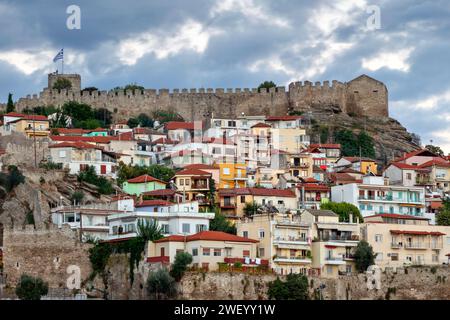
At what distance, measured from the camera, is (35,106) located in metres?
126

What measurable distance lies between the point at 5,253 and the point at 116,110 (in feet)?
143

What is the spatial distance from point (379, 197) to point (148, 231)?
1975cm

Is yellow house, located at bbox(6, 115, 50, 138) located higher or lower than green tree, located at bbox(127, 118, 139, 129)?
lower

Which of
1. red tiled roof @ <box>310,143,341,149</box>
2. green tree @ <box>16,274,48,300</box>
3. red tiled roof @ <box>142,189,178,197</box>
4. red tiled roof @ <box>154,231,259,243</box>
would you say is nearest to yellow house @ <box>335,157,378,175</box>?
red tiled roof @ <box>310,143,341,149</box>

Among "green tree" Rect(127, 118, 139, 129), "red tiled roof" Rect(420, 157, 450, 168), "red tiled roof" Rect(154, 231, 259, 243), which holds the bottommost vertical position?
"red tiled roof" Rect(154, 231, 259, 243)

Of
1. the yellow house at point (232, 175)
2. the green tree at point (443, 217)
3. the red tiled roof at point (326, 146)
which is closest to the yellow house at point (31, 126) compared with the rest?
the yellow house at point (232, 175)

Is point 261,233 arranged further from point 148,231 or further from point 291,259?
point 148,231

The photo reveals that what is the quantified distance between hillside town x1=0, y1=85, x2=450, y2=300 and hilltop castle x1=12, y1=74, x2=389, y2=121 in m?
3.44

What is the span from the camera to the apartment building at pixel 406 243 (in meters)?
90.7

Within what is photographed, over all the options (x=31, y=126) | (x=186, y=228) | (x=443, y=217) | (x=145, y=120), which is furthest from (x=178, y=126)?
(x=186, y=228)

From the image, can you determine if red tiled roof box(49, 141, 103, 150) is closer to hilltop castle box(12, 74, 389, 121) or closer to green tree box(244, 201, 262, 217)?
green tree box(244, 201, 262, 217)

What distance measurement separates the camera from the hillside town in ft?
285
